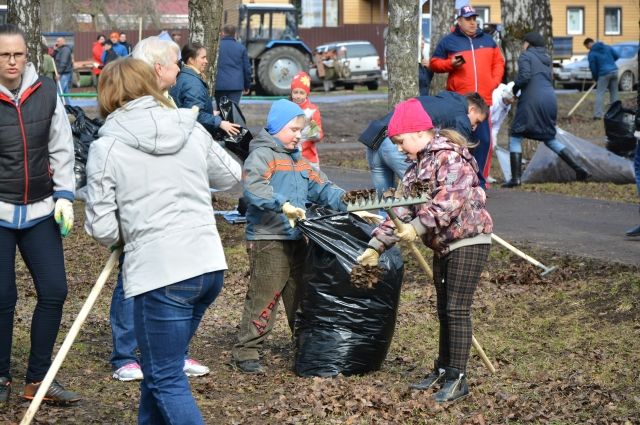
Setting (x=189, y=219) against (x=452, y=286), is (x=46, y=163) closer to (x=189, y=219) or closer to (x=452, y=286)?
(x=189, y=219)

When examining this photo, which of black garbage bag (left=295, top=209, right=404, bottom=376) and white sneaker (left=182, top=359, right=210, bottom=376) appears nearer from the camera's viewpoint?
black garbage bag (left=295, top=209, right=404, bottom=376)

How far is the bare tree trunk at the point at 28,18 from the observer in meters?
10.3

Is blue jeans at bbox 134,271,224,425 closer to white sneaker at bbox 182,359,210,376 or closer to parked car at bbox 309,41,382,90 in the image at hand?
white sneaker at bbox 182,359,210,376

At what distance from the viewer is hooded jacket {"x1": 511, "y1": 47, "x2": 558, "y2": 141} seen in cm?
1251

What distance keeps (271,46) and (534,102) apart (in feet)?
55.2

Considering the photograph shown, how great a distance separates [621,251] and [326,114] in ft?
47.5

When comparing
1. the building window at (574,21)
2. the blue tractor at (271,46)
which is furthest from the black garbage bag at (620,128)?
the building window at (574,21)

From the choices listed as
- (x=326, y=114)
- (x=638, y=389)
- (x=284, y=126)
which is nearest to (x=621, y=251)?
(x=638, y=389)

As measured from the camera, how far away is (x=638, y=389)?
18.2 feet

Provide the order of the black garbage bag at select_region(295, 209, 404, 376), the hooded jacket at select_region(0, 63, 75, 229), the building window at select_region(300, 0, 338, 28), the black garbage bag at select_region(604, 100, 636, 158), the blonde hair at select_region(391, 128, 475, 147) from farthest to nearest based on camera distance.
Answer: the building window at select_region(300, 0, 338, 28)
the black garbage bag at select_region(604, 100, 636, 158)
the black garbage bag at select_region(295, 209, 404, 376)
the blonde hair at select_region(391, 128, 475, 147)
the hooded jacket at select_region(0, 63, 75, 229)

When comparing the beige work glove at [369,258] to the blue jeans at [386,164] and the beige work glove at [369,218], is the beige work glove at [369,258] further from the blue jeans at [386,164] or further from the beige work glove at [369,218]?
the blue jeans at [386,164]

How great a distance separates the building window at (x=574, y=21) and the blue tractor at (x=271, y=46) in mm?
22323

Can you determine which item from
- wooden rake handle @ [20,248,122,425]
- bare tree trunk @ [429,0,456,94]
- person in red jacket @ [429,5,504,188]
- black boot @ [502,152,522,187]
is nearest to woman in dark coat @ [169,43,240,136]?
person in red jacket @ [429,5,504,188]

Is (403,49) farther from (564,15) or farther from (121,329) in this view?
(564,15)
